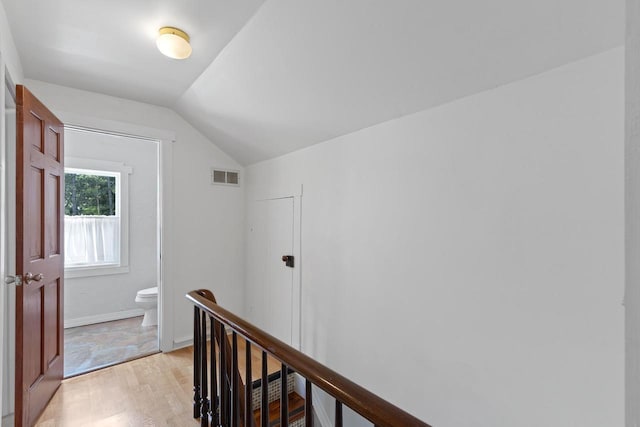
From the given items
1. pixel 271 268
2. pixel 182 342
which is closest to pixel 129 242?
pixel 182 342

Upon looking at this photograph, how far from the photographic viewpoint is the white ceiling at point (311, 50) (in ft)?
3.78

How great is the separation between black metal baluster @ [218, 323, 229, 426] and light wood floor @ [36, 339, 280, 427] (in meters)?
0.57

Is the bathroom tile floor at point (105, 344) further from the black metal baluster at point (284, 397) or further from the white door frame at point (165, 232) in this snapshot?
the black metal baluster at point (284, 397)

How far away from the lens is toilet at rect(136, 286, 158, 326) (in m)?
3.60

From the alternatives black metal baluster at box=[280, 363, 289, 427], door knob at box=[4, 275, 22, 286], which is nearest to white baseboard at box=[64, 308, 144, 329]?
door knob at box=[4, 275, 22, 286]

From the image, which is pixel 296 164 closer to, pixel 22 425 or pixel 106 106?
pixel 106 106

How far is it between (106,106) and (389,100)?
2.50 m

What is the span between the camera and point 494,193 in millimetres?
1394

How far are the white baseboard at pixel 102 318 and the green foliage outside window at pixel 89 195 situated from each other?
1.30m

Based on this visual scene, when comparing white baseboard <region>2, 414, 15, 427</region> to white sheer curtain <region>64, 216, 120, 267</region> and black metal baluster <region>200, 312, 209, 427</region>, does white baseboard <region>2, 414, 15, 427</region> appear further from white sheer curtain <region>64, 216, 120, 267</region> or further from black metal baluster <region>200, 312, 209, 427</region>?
white sheer curtain <region>64, 216, 120, 267</region>

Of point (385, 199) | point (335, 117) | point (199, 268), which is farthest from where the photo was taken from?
point (199, 268)

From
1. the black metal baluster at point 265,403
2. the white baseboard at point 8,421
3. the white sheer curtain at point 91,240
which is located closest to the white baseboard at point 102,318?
the white sheer curtain at point 91,240

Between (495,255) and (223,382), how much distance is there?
1471 millimetres

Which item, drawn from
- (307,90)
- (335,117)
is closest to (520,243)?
(335,117)
